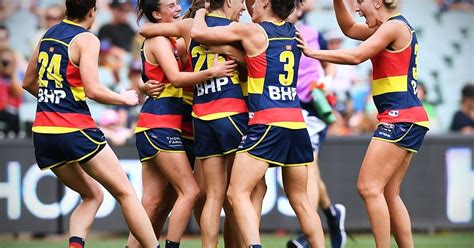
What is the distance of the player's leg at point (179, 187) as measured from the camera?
9000 mm

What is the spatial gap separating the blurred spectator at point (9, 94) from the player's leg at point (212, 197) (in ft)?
21.0

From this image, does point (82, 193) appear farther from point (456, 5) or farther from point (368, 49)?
point (456, 5)

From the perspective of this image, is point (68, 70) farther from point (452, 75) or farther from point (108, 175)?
point (452, 75)

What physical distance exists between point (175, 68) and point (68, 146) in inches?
42.9

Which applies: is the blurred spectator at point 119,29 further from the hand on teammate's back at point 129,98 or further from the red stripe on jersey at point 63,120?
the hand on teammate's back at point 129,98

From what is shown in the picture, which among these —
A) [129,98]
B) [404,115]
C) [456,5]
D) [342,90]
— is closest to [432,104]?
[342,90]

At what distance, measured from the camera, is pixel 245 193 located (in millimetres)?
8523

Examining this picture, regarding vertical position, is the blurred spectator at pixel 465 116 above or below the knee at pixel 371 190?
below

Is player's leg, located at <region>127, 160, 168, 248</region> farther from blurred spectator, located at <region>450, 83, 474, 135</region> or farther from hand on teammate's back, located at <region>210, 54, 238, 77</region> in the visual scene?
blurred spectator, located at <region>450, 83, 474, 135</region>

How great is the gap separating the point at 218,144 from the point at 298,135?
652 millimetres

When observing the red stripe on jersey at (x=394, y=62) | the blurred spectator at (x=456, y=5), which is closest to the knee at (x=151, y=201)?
the red stripe on jersey at (x=394, y=62)

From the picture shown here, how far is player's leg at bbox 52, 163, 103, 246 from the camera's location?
871 centimetres

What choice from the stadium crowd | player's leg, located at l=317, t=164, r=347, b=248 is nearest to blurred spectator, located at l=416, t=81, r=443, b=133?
the stadium crowd

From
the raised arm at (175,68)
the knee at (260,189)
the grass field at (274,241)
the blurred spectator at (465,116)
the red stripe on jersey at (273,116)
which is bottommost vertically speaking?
the grass field at (274,241)
